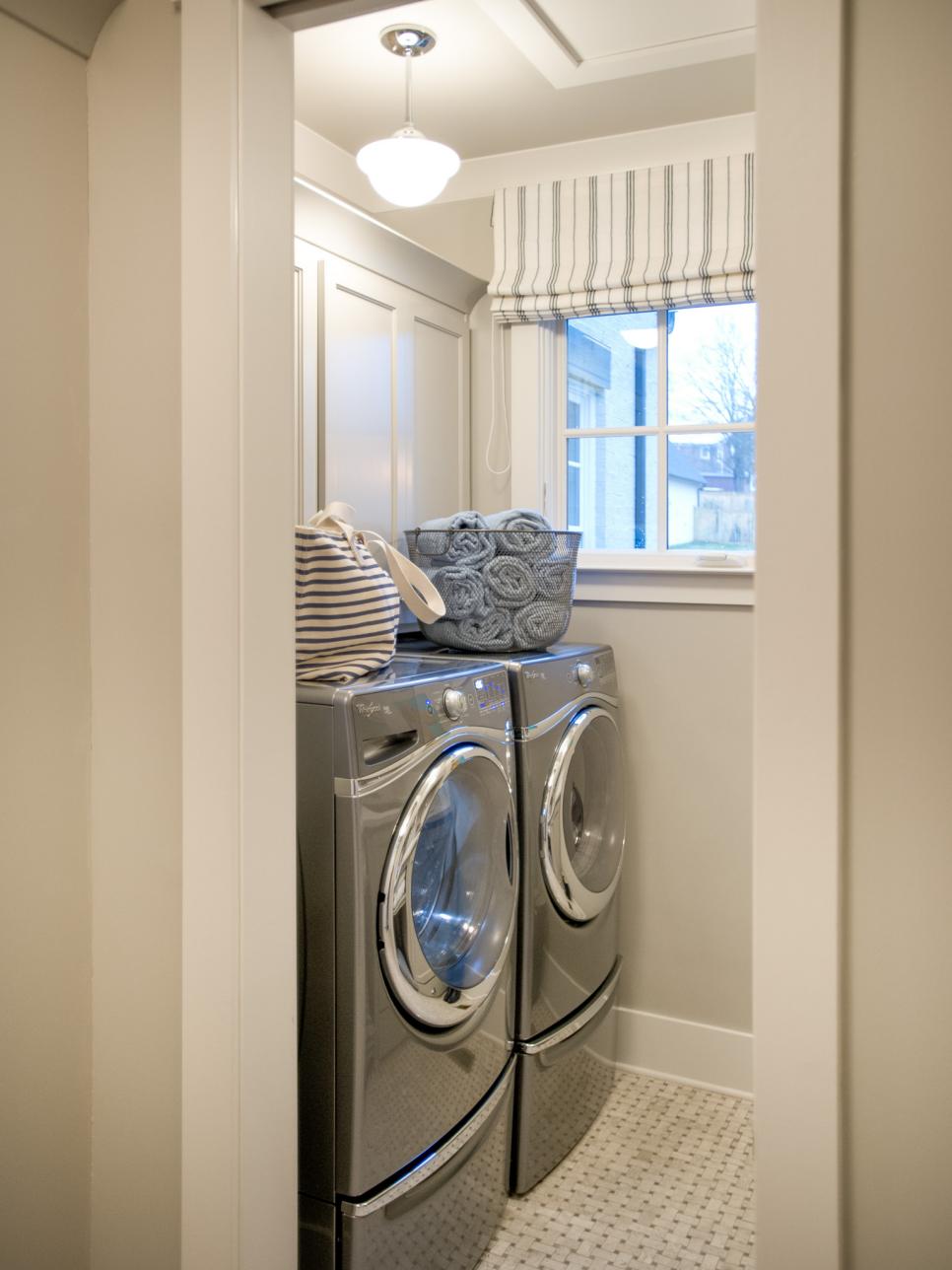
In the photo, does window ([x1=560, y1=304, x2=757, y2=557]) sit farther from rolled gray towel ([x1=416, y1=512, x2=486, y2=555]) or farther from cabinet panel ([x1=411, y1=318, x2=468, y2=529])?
rolled gray towel ([x1=416, y1=512, x2=486, y2=555])

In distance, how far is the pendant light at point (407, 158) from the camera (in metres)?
2.12

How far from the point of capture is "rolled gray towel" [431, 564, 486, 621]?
229cm

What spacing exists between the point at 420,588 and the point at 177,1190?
1.11 metres

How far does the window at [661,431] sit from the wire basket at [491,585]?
0.57 metres

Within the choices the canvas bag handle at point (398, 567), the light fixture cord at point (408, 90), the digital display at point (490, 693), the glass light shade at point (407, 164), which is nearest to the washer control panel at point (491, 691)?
the digital display at point (490, 693)

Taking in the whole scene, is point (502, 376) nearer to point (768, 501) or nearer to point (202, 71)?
point (202, 71)

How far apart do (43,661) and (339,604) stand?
1.74ft

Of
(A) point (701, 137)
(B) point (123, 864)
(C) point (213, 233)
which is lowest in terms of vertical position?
(B) point (123, 864)

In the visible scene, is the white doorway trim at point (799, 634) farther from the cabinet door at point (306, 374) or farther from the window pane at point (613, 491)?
the window pane at point (613, 491)

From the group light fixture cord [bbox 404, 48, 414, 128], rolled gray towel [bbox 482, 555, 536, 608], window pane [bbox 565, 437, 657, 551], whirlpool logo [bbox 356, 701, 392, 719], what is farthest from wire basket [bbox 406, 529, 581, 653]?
light fixture cord [bbox 404, 48, 414, 128]

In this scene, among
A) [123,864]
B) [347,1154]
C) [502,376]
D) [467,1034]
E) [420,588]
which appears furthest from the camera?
[502,376]

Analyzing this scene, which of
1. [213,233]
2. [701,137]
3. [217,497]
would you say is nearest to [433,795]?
[217,497]

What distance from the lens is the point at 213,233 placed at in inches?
52.9

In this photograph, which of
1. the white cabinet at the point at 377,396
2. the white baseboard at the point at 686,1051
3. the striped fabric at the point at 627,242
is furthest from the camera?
the white baseboard at the point at 686,1051
